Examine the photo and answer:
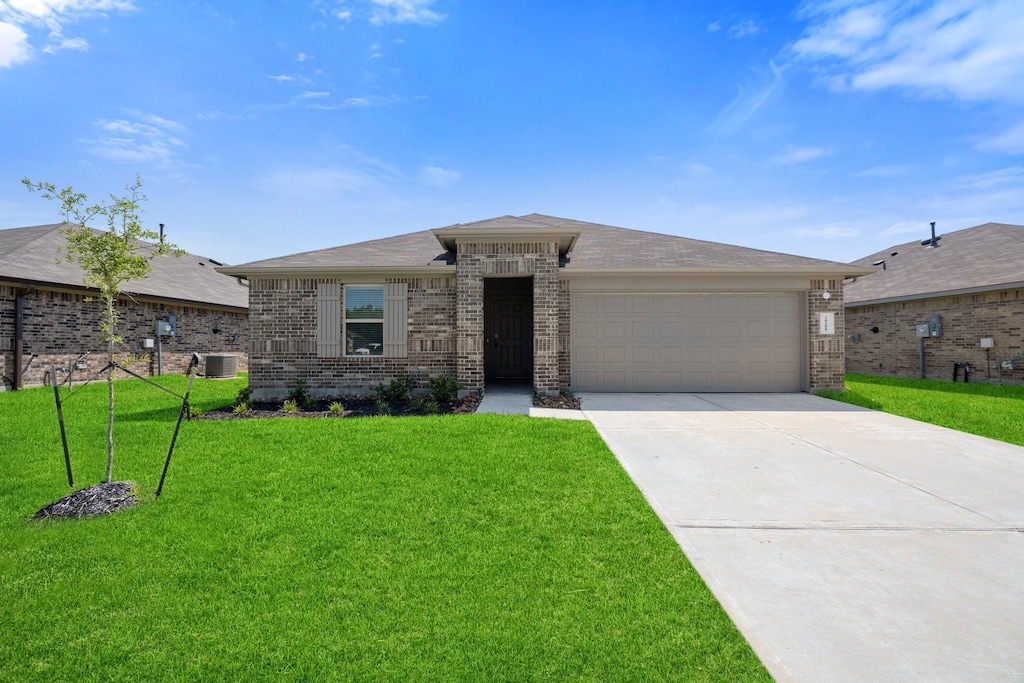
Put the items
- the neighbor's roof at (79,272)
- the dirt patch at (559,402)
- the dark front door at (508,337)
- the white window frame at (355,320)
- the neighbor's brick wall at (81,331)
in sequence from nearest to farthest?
the dirt patch at (559,402)
the white window frame at (355,320)
the neighbor's brick wall at (81,331)
the neighbor's roof at (79,272)
the dark front door at (508,337)

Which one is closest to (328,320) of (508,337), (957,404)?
(508,337)

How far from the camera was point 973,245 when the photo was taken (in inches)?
659

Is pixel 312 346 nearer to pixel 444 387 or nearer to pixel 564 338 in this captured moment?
pixel 444 387

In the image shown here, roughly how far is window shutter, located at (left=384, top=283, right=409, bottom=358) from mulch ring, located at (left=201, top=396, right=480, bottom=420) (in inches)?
47.0

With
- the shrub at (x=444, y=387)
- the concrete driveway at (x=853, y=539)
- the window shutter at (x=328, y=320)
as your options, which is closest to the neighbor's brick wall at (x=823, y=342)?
the concrete driveway at (x=853, y=539)

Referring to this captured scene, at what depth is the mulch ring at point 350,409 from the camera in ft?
28.2

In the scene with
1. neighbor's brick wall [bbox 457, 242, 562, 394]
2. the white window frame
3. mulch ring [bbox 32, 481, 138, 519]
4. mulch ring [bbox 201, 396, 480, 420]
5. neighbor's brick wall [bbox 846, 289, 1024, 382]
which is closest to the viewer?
mulch ring [bbox 32, 481, 138, 519]

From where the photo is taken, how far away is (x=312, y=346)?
10609 mm

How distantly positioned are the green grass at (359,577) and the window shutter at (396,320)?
17.0 ft

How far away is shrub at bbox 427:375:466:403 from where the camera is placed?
31.4ft

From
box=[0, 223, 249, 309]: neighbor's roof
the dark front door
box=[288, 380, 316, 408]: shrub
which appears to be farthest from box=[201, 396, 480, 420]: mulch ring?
the dark front door

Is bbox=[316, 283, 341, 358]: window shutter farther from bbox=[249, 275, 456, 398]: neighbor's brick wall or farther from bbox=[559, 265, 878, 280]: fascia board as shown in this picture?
bbox=[559, 265, 878, 280]: fascia board

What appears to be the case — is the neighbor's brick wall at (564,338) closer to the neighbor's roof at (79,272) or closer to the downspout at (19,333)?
the neighbor's roof at (79,272)

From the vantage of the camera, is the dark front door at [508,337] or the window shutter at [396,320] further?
the dark front door at [508,337]
